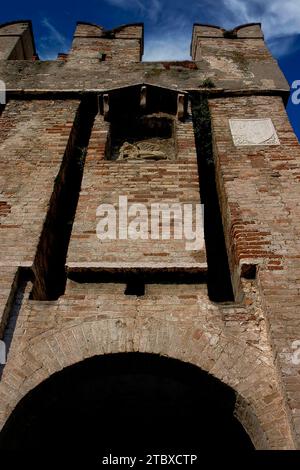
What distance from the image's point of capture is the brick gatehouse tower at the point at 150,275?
3.88 m

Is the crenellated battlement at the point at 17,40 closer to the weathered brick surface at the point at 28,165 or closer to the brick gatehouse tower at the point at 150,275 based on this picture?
the brick gatehouse tower at the point at 150,275

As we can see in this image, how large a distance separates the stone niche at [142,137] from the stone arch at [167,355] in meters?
3.21

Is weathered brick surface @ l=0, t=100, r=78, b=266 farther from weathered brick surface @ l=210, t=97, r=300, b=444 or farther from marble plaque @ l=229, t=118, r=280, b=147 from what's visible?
marble plaque @ l=229, t=118, r=280, b=147

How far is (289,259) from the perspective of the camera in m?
4.52

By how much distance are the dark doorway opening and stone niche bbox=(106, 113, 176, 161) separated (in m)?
3.37

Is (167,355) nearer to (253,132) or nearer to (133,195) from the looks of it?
(133,195)

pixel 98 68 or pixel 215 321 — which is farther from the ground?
pixel 98 68

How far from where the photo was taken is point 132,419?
15.5ft

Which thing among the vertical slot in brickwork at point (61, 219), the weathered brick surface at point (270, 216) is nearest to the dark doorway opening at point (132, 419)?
the weathered brick surface at point (270, 216)

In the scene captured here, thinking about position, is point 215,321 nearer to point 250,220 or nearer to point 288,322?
point 288,322

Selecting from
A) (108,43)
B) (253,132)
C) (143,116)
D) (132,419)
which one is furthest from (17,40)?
(132,419)

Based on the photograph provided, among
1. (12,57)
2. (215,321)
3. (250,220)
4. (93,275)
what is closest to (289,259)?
(250,220)
